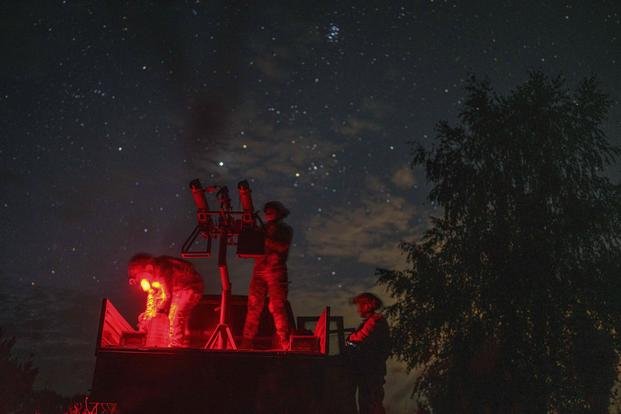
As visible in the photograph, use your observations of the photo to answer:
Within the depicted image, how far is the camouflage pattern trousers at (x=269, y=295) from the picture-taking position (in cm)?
831

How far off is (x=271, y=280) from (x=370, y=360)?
2.12 meters

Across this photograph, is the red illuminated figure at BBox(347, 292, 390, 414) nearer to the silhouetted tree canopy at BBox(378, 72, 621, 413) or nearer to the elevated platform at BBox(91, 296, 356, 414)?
the elevated platform at BBox(91, 296, 356, 414)

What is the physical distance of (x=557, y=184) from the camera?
17016mm

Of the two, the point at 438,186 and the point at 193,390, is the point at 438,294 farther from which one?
the point at 193,390

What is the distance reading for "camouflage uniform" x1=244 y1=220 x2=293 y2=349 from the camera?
838cm

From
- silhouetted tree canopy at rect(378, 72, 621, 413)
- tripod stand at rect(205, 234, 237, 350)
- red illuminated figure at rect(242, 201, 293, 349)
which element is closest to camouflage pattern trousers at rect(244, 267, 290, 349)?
red illuminated figure at rect(242, 201, 293, 349)

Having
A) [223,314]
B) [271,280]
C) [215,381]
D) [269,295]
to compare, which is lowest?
[215,381]

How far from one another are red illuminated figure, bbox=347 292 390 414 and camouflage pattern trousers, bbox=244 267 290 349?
1.20 meters

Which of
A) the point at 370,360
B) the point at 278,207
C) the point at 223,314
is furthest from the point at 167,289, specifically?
the point at 370,360

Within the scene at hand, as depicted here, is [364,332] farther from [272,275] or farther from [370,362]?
[272,275]

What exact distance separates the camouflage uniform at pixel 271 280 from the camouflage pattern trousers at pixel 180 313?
3.45 feet

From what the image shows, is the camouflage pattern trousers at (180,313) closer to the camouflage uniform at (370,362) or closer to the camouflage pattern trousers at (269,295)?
the camouflage pattern trousers at (269,295)

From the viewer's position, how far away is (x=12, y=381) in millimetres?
53375

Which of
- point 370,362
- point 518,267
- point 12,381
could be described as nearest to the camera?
point 370,362
